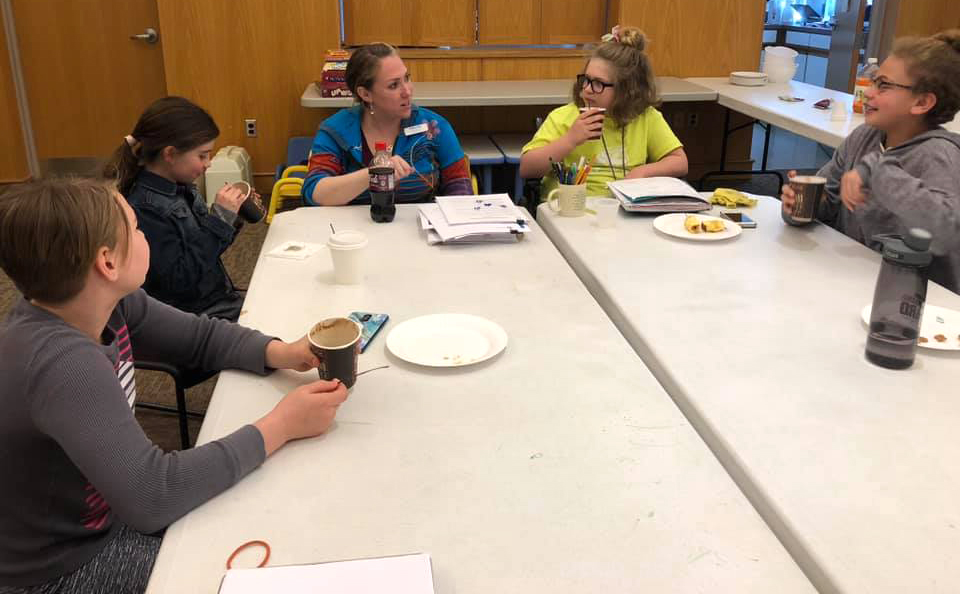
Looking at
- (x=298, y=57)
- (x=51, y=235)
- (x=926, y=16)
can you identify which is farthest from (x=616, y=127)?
(x=926, y=16)

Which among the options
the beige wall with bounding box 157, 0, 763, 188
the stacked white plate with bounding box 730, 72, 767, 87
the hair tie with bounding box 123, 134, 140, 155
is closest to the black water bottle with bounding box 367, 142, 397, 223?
the hair tie with bounding box 123, 134, 140, 155

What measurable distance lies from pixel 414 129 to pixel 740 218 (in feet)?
3.53

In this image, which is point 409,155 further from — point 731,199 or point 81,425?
point 81,425

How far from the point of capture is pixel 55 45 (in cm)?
484

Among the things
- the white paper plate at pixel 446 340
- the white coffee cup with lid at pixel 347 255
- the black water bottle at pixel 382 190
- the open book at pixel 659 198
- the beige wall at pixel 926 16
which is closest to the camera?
the white paper plate at pixel 446 340

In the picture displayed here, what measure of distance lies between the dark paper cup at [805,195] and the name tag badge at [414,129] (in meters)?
1.17

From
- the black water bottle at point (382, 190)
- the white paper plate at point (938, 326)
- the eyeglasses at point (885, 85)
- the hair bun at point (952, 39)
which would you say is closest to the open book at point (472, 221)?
the black water bottle at point (382, 190)

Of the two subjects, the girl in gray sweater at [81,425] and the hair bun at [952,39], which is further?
the hair bun at [952,39]

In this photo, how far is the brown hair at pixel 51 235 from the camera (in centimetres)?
100

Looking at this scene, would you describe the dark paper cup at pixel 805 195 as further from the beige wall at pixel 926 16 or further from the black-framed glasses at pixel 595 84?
the beige wall at pixel 926 16

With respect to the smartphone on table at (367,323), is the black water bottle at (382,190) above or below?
above

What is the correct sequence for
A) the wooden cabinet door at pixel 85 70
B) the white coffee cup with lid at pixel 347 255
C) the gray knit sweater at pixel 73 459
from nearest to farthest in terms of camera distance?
the gray knit sweater at pixel 73 459 → the white coffee cup with lid at pixel 347 255 → the wooden cabinet door at pixel 85 70

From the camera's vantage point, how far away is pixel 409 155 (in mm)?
2562

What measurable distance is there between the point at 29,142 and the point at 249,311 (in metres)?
4.32
